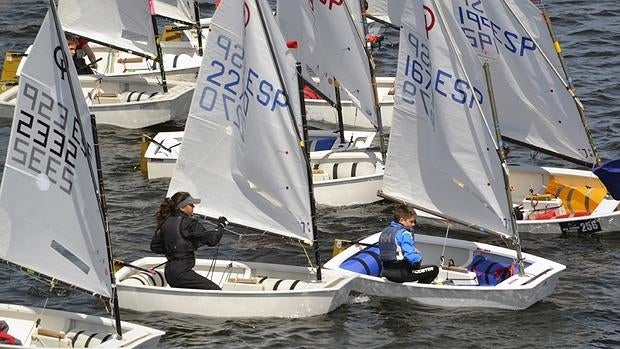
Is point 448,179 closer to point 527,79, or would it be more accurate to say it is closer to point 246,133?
point 246,133

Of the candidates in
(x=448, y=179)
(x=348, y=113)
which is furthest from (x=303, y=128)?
(x=348, y=113)

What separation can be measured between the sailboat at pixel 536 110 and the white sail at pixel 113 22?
9394 mm

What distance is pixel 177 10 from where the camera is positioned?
3734 cm

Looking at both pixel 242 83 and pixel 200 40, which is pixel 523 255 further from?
pixel 200 40

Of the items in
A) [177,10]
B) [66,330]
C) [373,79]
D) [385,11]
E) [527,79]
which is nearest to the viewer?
[66,330]

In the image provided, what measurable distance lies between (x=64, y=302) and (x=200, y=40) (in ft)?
48.8

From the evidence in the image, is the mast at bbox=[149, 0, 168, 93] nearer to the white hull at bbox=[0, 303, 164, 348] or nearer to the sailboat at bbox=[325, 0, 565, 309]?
the sailboat at bbox=[325, 0, 565, 309]

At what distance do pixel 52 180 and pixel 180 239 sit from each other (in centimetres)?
288

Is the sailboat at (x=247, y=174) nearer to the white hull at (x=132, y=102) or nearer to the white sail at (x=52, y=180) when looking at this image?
the white sail at (x=52, y=180)

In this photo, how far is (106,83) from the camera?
34.2m

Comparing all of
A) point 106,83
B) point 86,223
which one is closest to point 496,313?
point 86,223

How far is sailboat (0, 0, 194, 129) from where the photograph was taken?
33594mm

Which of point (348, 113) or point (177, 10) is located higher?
point (177, 10)

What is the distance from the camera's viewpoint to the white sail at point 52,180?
19.0 metres
